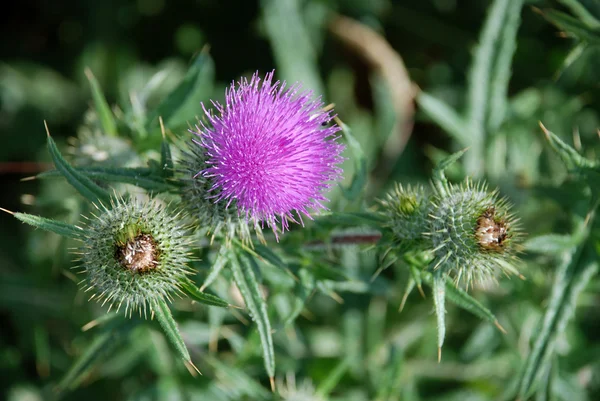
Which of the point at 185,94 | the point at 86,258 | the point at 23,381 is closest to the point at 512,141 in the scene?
the point at 185,94

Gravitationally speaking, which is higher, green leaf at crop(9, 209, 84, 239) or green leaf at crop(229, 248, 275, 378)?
green leaf at crop(9, 209, 84, 239)

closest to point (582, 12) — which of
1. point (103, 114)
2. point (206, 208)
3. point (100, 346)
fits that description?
point (206, 208)

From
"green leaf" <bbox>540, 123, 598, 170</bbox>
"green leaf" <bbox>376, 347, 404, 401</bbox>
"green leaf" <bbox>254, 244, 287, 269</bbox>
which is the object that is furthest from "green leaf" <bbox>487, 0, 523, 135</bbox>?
"green leaf" <bbox>254, 244, 287, 269</bbox>

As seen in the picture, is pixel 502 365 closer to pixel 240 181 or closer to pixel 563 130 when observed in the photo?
pixel 563 130

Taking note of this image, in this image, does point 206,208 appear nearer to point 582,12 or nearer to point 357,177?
point 357,177

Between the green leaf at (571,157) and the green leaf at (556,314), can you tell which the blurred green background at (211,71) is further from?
the green leaf at (556,314)

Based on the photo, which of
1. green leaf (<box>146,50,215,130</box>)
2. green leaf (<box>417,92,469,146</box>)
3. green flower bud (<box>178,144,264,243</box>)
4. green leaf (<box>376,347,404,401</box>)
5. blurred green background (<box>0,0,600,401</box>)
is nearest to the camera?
green flower bud (<box>178,144,264,243</box>)

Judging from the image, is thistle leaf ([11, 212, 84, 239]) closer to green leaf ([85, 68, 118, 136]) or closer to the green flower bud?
the green flower bud

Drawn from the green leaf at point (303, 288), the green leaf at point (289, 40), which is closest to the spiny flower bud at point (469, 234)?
the green leaf at point (303, 288)
